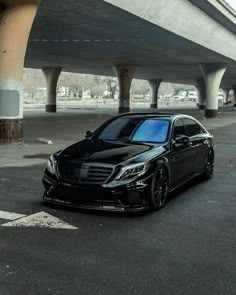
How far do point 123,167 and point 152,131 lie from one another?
178 cm

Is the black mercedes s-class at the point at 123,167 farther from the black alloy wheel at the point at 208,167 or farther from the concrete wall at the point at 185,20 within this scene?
the concrete wall at the point at 185,20

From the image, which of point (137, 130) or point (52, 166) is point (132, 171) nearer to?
point (52, 166)

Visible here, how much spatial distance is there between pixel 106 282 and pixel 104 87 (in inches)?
5116

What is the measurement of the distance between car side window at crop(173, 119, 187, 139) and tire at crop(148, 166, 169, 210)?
1.12 meters

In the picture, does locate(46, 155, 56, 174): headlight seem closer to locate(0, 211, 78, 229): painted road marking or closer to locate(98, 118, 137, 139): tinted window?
locate(0, 211, 78, 229): painted road marking

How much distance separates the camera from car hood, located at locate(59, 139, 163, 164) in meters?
6.87

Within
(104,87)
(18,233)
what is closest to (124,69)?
(18,233)

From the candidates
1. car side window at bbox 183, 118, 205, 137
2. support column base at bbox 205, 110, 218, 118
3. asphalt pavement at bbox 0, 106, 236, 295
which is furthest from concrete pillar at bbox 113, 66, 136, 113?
asphalt pavement at bbox 0, 106, 236, 295

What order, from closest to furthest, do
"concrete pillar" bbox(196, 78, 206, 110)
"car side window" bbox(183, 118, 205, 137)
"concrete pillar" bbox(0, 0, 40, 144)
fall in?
"car side window" bbox(183, 118, 205, 137) < "concrete pillar" bbox(0, 0, 40, 144) < "concrete pillar" bbox(196, 78, 206, 110)

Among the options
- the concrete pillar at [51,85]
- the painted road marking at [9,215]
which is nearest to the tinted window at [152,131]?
the painted road marking at [9,215]

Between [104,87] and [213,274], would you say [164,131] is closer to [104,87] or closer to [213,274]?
[213,274]

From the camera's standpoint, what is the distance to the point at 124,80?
47.0 m

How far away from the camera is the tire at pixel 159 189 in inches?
274

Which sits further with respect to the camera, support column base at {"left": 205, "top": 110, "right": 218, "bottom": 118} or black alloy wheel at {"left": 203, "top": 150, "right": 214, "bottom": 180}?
support column base at {"left": 205, "top": 110, "right": 218, "bottom": 118}
